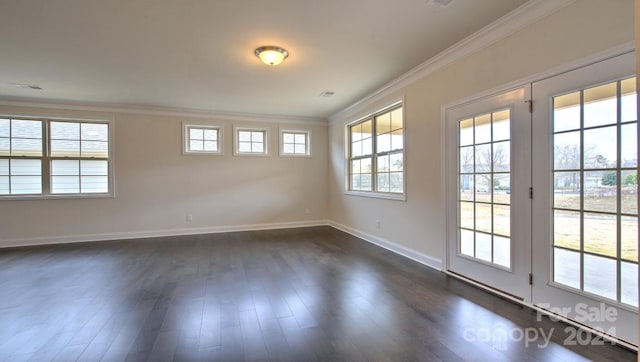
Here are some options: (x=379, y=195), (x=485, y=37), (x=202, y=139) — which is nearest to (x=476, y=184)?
(x=485, y=37)

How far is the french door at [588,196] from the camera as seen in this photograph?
201cm

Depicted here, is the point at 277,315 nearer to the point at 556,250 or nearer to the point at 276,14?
the point at 556,250

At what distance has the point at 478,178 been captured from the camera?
3178mm

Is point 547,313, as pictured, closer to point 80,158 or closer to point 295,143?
point 295,143

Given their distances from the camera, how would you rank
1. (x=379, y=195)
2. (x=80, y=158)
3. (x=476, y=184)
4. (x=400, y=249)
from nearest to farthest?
1. (x=476, y=184)
2. (x=400, y=249)
3. (x=379, y=195)
4. (x=80, y=158)

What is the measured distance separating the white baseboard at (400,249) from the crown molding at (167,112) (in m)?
2.74

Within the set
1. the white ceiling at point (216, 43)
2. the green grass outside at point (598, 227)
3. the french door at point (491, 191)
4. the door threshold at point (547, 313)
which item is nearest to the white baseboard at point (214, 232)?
the door threshold at point (547, 313)

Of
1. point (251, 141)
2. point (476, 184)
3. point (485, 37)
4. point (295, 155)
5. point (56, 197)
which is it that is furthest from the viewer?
point (295, 155)

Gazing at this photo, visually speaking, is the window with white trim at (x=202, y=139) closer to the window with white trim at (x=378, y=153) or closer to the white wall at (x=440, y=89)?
the white wall at (x=440, y=89)

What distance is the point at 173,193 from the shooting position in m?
6.12

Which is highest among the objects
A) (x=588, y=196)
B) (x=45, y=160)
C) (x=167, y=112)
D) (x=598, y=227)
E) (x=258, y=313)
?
(x=167, y=112)

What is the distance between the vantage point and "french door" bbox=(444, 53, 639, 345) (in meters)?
2.03

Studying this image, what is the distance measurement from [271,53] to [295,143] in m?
3.82

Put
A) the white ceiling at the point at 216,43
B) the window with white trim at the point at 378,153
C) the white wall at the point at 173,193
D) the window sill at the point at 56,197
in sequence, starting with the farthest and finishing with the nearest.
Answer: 1. the white wall at the point at 173,193
2. the window sill at the point at 56,197
3. the window with white trim at the point at 378,153
4. the white ceiling at the point at 216,43
